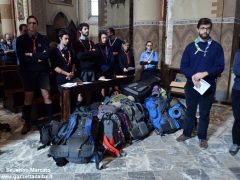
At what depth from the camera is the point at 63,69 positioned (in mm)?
4023

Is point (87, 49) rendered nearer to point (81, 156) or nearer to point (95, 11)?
point (81, 156)

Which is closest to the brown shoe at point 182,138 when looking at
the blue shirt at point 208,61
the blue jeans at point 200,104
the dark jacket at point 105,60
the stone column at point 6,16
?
the blue jeans at point 200,104

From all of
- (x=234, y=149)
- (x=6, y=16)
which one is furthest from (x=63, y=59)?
(x=6, y=16)

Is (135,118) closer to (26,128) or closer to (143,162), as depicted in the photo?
(143,162)

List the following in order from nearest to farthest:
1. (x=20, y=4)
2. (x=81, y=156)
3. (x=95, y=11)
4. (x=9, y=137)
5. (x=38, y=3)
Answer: (x=81, y=156) < (x=9, y=137) < (x=20, y=4) < (x=38, y=3) < (x=95, y=11)

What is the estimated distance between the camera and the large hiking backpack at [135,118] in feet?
11.8

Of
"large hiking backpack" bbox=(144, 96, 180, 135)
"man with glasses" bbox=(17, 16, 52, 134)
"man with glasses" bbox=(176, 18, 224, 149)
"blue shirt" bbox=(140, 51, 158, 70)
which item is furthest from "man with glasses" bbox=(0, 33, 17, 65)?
"man with glasses" bbox=(176, 18, 224, 149)

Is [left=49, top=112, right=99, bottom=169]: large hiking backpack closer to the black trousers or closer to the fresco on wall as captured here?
the black trousers

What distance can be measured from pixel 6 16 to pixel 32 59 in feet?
24.6

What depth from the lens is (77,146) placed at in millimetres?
2867

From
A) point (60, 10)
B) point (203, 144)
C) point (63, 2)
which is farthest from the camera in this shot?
point (63, 2)

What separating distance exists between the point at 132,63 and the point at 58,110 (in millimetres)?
1801

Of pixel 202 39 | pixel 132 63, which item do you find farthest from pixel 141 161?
pixel 132 63

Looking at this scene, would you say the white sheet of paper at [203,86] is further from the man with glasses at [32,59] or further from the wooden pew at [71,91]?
the man with glasses at [32,59]
